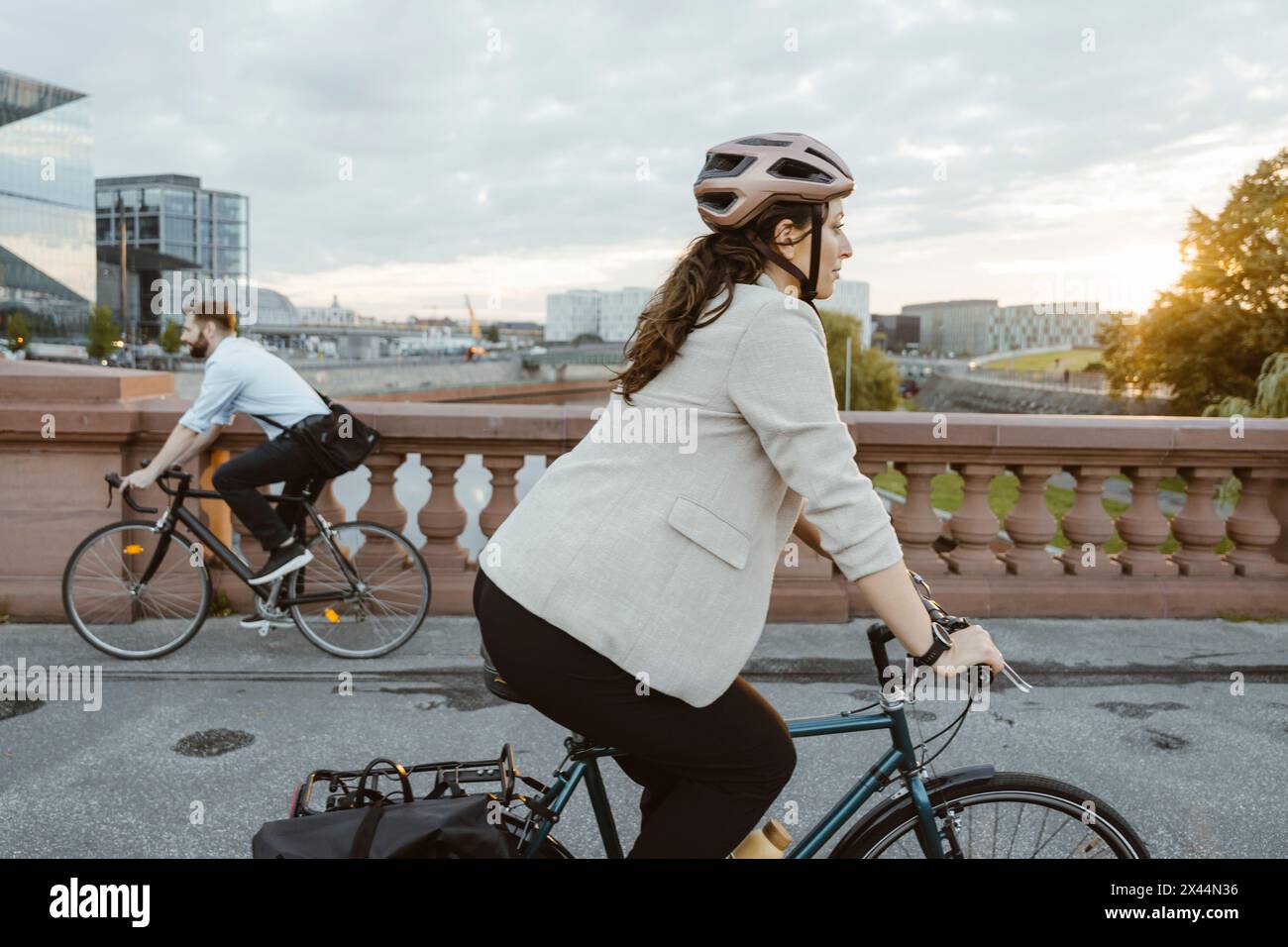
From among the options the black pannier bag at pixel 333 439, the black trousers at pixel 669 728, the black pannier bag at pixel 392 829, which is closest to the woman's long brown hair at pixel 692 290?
the black trousers at pixel 669 728

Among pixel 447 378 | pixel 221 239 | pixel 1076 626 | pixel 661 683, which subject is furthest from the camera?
pixel 221 239

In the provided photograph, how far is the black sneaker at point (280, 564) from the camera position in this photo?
537 cm

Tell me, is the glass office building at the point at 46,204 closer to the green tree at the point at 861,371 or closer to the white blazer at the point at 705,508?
the green tree at the point at 861,371

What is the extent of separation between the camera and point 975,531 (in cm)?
624

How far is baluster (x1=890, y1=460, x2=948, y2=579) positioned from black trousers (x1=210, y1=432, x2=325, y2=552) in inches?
128

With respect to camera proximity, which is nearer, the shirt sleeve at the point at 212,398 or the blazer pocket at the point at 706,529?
the blazer pocket at the point at 706,529

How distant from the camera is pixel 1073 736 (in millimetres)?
4359

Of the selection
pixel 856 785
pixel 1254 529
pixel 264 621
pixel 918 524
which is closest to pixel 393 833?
pixel 856 785

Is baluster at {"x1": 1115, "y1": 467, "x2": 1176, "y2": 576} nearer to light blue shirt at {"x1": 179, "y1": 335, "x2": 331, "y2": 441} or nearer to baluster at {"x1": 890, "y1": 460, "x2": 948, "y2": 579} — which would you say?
baluster at {"x1": 890, "y1": 460, "x2": 948, "y2": 579}

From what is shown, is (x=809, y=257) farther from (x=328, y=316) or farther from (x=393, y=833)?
(x=328, y=316)

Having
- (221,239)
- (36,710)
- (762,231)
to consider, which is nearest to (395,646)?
(36,710)

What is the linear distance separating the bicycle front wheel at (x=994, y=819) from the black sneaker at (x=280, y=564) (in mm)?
3862
